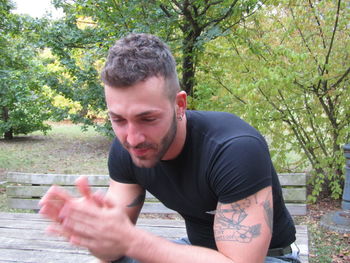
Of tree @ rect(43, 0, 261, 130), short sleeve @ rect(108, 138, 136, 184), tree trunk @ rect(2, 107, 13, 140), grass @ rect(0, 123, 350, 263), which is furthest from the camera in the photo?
tree trunk @ rect(2, 107, 13, 140)

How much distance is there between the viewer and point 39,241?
9.46 ft

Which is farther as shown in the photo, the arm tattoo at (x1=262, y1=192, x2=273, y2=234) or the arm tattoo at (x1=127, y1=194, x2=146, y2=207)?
the arm tattoo at (x1=127, y1=194, x2=146, y2=207)

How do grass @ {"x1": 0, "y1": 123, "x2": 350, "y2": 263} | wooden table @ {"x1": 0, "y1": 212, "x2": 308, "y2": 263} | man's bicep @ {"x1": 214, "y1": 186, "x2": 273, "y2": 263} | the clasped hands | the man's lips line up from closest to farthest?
1. the clasped hands
2. man's bicep @ {"x1": 214, "y1": 186, "x2": 273, "y2": 263}
3. the man's lips
4. wooden table @ {"x1": 0, "y1": 212, "x2": 308, "y2": 263}
5. grass @ {"x1": 0, "y1": 123, "x2": 350, "y2": 263}

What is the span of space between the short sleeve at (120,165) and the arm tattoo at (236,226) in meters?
0.66

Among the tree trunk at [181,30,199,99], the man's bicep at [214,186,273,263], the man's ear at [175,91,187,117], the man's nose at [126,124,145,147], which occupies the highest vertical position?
the tree trunk at [181,30,199,99]

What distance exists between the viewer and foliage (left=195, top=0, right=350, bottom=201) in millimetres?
4668

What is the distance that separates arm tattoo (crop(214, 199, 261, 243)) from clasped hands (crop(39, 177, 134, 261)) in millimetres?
468

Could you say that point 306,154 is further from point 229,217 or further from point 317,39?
point 229,217

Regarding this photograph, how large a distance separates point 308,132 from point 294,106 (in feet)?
1.48

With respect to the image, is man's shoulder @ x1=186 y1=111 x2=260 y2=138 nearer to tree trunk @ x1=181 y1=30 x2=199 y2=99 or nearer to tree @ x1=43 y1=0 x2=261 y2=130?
tree @ x1=43 y1=0 x2=261 y2=130

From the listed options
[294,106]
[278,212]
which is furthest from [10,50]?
[278,212]

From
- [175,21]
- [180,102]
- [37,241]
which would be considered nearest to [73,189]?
[37,241]

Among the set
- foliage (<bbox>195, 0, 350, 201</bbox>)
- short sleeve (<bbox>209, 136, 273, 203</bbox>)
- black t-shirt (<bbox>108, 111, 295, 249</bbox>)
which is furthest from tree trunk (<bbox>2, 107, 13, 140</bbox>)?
short sleeve (<bbox>209, 136, 273, 203</bbox>)

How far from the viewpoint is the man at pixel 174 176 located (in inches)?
49.1
